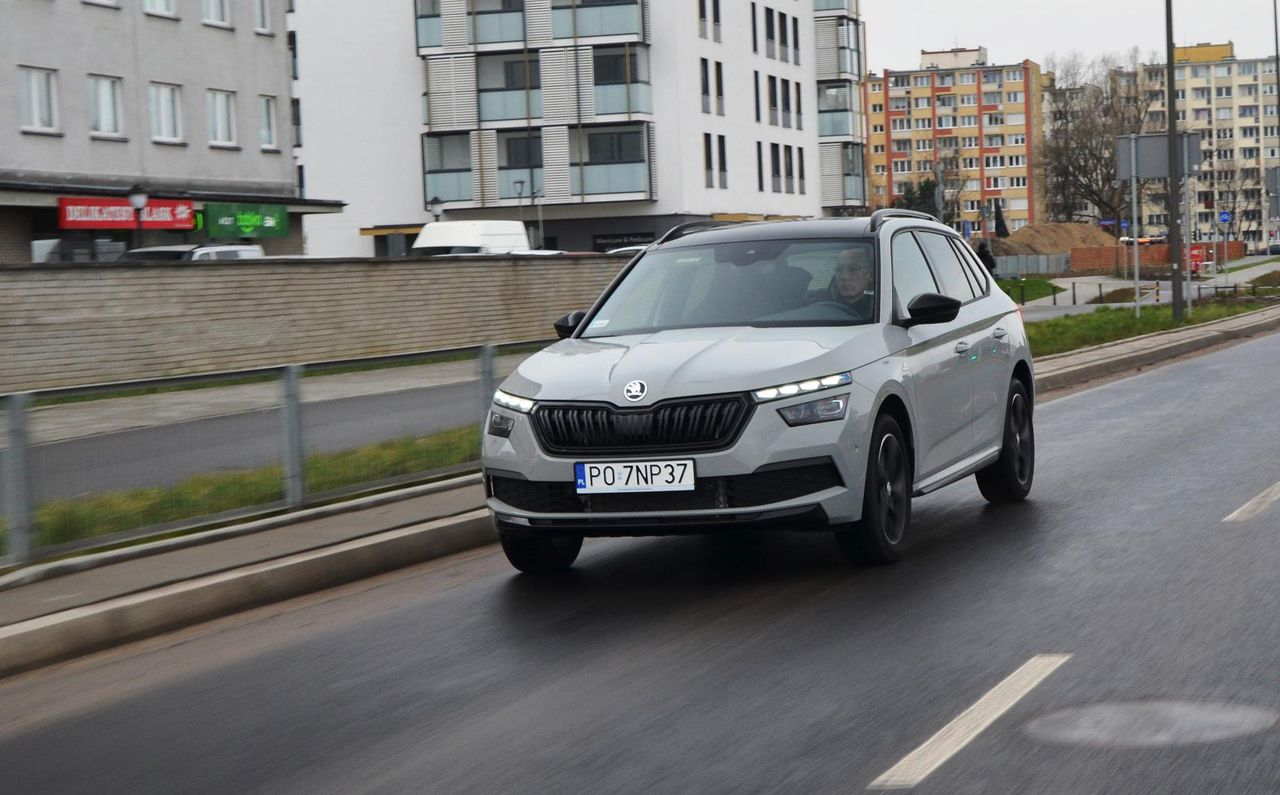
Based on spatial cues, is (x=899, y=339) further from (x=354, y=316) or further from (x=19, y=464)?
(x=354, y=316)

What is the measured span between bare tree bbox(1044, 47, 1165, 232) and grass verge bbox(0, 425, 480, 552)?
106015 millimetres

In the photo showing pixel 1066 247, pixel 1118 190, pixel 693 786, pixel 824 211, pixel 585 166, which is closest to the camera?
pixel 693 786

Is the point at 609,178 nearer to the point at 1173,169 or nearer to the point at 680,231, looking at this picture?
the point at 1173,169

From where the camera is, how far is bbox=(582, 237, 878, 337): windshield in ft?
29.9

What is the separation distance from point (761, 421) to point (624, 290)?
206 cm

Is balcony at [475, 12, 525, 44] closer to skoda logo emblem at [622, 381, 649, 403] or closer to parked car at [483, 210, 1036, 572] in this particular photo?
parked car at [483, 210, 1036, 572]

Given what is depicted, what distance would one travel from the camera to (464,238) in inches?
1597

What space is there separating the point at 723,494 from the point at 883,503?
971 millimetres

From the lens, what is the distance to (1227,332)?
29750 millimetres

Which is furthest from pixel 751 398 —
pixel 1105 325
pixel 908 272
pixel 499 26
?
pixel 499 26

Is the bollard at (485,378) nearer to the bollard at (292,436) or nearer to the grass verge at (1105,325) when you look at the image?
the bollard at (292,436)

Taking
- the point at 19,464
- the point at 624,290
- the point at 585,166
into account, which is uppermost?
the point at 585,166

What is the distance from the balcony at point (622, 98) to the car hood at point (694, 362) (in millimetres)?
54794

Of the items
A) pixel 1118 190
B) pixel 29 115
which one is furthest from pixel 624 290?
pixel 1118 190
